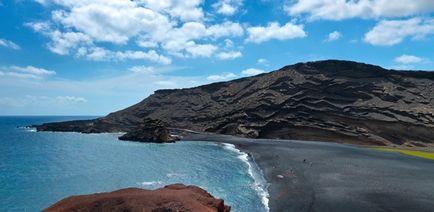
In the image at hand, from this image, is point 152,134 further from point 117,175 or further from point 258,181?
point 258,181

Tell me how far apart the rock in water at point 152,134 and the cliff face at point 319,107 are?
1015 inches

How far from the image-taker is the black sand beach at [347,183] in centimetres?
3194

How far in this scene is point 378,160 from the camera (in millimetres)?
58844

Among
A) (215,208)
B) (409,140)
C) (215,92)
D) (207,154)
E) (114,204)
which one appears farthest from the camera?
(215,92)

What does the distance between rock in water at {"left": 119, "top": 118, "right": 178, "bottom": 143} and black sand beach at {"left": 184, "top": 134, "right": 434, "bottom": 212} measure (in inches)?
1800

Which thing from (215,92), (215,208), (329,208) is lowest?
(329,208)

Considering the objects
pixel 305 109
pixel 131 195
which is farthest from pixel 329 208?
pixel 305 109

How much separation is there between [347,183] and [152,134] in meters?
72.1

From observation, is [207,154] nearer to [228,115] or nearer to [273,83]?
[228,115]

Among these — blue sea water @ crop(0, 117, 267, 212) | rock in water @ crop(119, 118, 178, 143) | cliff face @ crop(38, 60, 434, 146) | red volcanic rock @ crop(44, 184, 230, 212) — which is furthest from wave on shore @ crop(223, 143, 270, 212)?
cliff face @ crop(38, 60, 434, 146)

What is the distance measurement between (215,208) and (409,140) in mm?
95457

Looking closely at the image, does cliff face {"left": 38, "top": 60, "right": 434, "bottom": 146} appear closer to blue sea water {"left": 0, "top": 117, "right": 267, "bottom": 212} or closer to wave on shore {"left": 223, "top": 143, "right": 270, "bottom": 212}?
blue sea water {"left": 0, "top": 117, "right": 267, "bottom": 212}

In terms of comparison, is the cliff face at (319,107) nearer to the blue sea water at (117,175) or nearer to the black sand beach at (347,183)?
the black sand beach at (347,183)

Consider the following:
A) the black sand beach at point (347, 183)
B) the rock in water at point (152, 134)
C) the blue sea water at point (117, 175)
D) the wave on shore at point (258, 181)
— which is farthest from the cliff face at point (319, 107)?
the wave on shore at point (258, 181)
